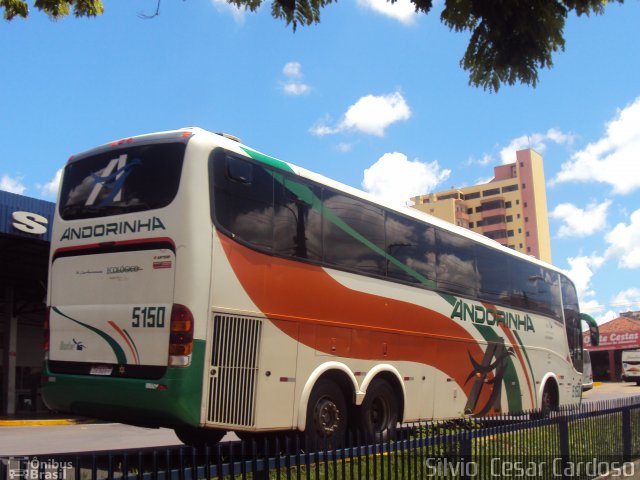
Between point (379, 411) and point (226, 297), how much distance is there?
371 cm

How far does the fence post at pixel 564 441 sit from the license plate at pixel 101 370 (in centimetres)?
501

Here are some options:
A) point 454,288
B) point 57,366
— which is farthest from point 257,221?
point 454,288

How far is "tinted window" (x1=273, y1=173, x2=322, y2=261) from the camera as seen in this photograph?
27.5ft

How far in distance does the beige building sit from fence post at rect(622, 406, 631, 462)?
104 m

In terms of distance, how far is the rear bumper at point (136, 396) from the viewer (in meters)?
6.86

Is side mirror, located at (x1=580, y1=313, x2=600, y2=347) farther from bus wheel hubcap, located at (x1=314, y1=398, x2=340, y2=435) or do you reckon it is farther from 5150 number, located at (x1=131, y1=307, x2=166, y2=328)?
5150 number, located at (x1=131, y1=307, x2=166, y2=328)

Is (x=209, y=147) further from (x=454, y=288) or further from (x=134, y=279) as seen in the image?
(x=454, y=288)

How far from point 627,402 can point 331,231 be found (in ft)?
16.2

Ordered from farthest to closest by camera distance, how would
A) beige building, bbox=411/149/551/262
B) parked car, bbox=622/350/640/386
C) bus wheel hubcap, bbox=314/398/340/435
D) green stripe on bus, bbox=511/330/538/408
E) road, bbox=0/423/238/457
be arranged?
beige building, bbox=411/149/551/262, parked car, bbox=622/350/640/386, green stripe on bus, bbox=511/330/538/408, road, bbox=0/423/238/457, bus wheel hubcap, bbox=314/398/340/435

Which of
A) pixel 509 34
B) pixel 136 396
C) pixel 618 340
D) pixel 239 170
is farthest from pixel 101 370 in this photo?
pixel 618 340

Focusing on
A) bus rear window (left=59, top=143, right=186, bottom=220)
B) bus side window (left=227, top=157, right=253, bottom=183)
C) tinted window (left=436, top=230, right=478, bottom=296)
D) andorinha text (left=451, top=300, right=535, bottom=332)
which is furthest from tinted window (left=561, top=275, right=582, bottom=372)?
bus rear window (left=59, top=143, right=186, bottom=220)

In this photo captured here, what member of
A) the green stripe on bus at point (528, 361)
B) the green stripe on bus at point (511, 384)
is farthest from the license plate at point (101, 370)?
the green stripe on bus at point (528, 361)

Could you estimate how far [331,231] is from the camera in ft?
30.4

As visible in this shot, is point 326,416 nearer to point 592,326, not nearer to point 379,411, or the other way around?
point 379,411
